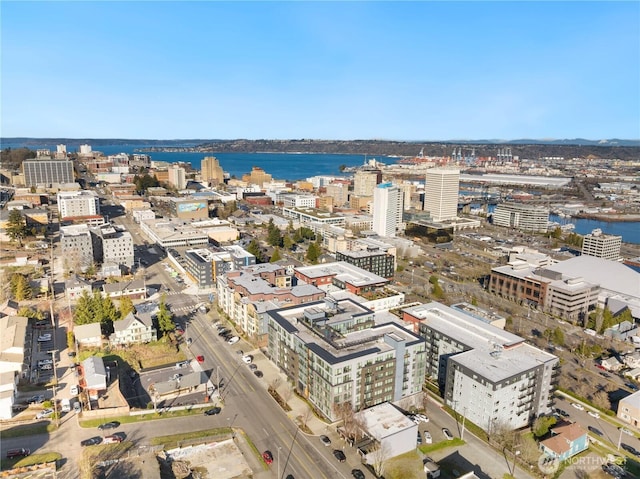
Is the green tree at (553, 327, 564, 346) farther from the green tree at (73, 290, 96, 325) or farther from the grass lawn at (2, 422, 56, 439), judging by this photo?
the green tree at (73, 290, 96, 325)

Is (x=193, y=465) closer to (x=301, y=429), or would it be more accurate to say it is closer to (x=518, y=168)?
(x=301, y=429)

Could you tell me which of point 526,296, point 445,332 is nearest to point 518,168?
point 526,296

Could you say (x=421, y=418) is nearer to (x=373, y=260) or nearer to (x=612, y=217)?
(x=373, y=260)

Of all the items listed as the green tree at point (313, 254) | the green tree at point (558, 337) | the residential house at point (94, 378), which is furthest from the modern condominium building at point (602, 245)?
the residential house at point (94, 378)

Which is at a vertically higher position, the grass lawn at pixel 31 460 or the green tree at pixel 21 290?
the green tree at pixel 21 290

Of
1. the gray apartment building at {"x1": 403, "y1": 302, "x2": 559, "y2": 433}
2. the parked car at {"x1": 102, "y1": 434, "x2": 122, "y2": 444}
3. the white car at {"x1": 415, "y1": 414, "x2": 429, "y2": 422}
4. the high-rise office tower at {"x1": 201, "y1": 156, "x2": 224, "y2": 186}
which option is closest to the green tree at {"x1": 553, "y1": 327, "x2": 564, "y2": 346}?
the gray apartment building at {"x1": 403, "y1": 302, "x2": 559, "y2": 433}

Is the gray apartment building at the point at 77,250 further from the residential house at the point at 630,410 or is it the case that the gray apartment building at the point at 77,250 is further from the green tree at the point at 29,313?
the residential house at the point at 630,410
